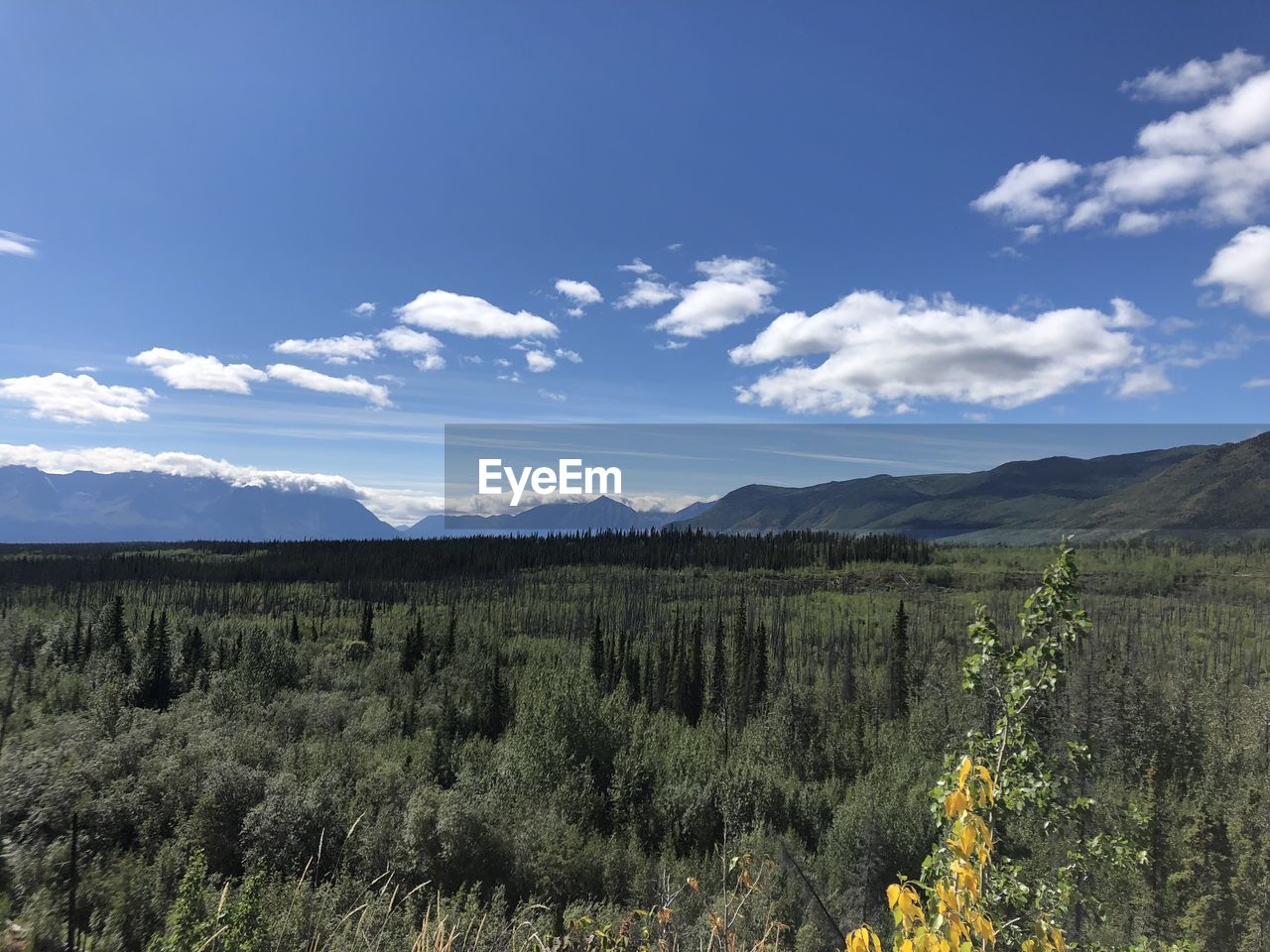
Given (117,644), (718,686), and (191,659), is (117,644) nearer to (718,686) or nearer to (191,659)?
(191,659)

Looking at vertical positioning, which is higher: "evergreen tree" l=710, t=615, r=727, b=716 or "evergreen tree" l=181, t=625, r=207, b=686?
"evergreen tree" l=181, t=625, r=207, b=686

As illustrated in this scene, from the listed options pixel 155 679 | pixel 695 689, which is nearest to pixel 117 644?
pixel 155 679

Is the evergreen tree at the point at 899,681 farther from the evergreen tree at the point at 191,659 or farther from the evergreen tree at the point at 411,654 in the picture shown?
the evergreen tree at the point at 191,659

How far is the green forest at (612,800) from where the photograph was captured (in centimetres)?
566

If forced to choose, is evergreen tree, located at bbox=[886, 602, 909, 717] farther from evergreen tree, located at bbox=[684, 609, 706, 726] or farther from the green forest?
evergreen tree, located at bbox=[684, 609, 706, 726]

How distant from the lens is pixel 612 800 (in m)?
33.5

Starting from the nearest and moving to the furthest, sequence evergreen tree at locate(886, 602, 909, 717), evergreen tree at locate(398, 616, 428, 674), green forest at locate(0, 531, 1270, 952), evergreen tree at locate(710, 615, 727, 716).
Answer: green forest at locate(0, 531, 1270, 952) → evergreen tree at locate(398, 616, 428, 674) → evergreen tree at locate(710, 615, 727, 716) → evergreen tree at locate(886, 602, 909, 717)

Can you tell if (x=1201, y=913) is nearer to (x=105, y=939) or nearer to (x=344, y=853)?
(x=344, y=853)

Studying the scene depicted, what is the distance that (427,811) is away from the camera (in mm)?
19062

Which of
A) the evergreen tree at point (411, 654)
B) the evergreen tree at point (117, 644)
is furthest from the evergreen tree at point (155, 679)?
the evergreen tree at point (411, 654)

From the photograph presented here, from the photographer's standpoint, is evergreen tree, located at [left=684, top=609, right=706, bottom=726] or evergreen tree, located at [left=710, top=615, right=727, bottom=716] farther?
evergreen tree, located at [left=710, top=615, right=727, bottom=716]

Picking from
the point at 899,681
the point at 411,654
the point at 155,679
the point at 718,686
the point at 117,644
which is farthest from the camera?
the point at 899,681

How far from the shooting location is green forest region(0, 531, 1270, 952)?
5656 millimetres

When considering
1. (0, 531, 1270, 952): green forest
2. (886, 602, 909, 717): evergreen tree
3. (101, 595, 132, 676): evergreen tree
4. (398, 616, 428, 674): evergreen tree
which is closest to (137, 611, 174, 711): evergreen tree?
(0, 531, 1270, 952): green forest
